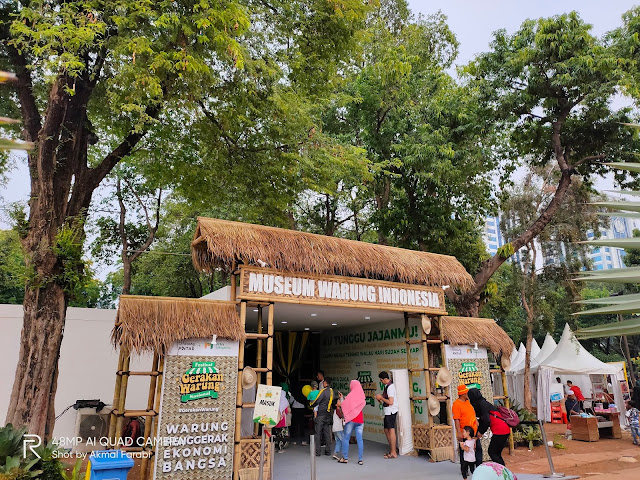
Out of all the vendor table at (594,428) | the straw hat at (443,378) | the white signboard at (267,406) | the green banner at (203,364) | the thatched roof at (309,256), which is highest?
the thatched roof at (309,256)

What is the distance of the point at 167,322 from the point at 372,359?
5.90 m

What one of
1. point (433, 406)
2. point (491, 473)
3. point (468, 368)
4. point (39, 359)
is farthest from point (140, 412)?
point (468, 368)

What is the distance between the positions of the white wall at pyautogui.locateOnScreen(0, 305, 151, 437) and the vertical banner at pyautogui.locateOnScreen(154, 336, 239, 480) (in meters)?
5.81

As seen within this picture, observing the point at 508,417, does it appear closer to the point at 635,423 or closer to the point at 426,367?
the point at 426,367

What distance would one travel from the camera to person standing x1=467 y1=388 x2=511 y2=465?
6.92 meters

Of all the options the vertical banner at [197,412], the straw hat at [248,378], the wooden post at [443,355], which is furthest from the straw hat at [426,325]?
the vertical banner at [197,412]

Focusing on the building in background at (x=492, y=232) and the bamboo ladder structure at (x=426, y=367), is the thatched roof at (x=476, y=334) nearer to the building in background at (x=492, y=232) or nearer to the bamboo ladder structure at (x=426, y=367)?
the bamboo ladder structure at (x=426, y=367)

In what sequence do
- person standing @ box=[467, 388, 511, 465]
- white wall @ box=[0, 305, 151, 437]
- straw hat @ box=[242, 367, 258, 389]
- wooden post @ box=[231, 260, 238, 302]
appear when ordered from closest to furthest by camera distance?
person standing @ box=[467, 388, 511, 465], straw hat @ box=[242, 367, 258, 389], wooden post @ box=[231, 260, 238, 302], white wall @ box=[0, 305, 151, 437]

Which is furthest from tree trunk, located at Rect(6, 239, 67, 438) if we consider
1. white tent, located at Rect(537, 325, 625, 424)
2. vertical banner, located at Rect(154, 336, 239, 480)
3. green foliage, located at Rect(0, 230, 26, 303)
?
white tent, located at Rect(537, 325, 625, 424)

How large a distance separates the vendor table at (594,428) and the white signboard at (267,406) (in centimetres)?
998

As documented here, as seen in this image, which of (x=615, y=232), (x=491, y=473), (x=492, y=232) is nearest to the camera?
(x=491, y=473)

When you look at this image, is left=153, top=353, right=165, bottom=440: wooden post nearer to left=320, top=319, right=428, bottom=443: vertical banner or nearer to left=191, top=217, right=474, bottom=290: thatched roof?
left=191, top=217, right=474, bottom=290: thatched roof

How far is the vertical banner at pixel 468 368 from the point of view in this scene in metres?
10.0

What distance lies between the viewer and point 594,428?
1265cm
